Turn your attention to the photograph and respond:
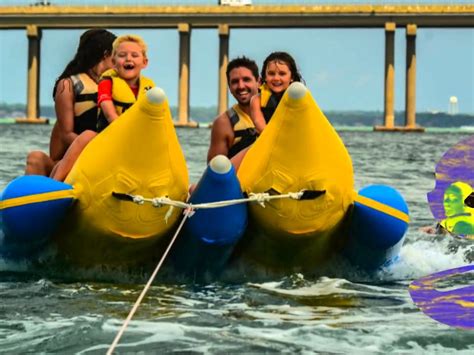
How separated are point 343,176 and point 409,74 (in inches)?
1775

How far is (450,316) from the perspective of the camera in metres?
4.11

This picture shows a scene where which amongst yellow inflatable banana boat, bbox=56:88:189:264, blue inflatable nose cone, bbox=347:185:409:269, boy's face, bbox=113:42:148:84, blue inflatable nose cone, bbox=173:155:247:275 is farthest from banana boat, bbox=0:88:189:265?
blue inflatable nose cone, bbox=347:185:409:269

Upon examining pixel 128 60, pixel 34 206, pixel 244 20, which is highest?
pixel 244 20

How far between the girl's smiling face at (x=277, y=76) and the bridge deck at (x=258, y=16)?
40300 millimetres

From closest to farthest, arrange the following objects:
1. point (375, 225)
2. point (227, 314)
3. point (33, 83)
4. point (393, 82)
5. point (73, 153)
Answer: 1. point (227, 314)
2. point (375, 225)
3. point (73, 153)
4. point (393, 82)
5. point (33, 83)

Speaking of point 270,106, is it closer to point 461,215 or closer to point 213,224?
point 213,224

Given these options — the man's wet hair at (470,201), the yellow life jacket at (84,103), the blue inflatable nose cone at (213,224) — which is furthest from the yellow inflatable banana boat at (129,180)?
the man's wet hair at (470,201)

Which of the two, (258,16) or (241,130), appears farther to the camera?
(258,16)

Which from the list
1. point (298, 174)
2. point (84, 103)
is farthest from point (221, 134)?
point (298, 174)

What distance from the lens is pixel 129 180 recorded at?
173 inches

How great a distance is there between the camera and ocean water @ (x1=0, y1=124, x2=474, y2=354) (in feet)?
11.9

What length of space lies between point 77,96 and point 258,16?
4088 centimetres

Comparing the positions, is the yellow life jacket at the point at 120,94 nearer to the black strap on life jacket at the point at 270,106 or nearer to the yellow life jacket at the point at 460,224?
the black strap on life jacket at the point at 270,106

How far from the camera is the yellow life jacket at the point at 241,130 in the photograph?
5273 millimetres
